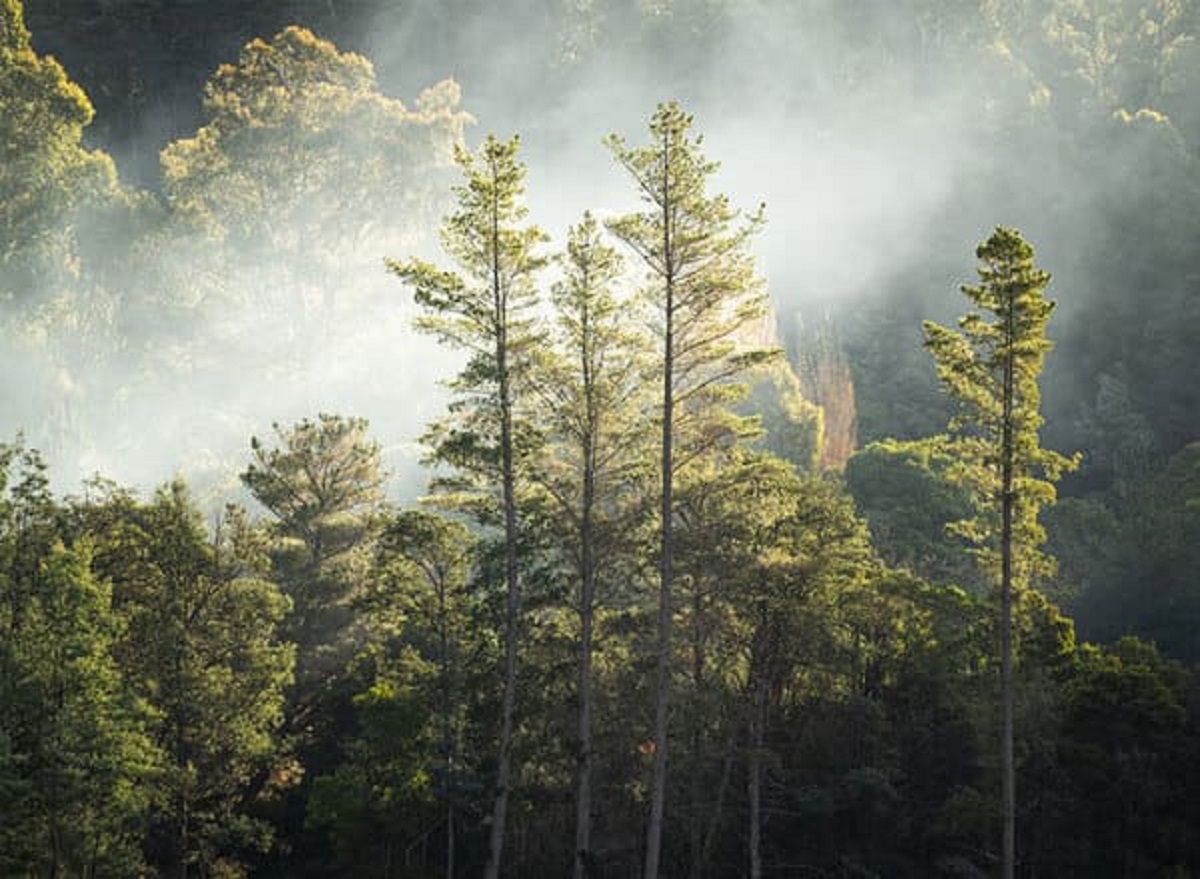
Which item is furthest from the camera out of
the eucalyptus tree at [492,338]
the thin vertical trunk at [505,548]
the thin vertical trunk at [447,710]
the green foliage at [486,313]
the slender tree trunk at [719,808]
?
the thin vertical trunk at [447,710]

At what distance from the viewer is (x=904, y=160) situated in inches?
3177

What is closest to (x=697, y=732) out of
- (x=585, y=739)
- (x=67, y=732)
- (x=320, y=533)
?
(x=585, y=739)

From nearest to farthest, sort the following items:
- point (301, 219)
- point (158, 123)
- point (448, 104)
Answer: point (301, 219) < point (448, 104) < point (158, 123)

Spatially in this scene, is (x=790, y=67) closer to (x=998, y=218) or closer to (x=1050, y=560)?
(x=998, y=218)

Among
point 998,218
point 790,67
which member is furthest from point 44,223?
point 790,67

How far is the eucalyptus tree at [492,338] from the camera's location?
2403 cm

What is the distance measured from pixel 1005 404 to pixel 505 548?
1000 cm

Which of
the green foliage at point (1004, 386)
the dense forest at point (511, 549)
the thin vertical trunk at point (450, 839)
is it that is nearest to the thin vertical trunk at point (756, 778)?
the dense forest at point (511, 549)

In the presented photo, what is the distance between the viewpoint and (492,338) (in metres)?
24.7

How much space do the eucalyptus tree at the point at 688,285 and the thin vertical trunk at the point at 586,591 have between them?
1.38 meters

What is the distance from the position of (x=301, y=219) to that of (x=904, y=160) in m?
43.0

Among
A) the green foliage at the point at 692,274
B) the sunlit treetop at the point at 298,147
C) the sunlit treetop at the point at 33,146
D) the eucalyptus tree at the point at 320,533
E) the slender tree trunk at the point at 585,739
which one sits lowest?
the slender tree trunk at the point at 585,739

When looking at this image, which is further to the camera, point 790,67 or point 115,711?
point 790,67

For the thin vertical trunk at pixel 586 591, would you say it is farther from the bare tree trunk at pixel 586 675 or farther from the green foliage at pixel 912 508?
the green foliage at pixel 912 508
